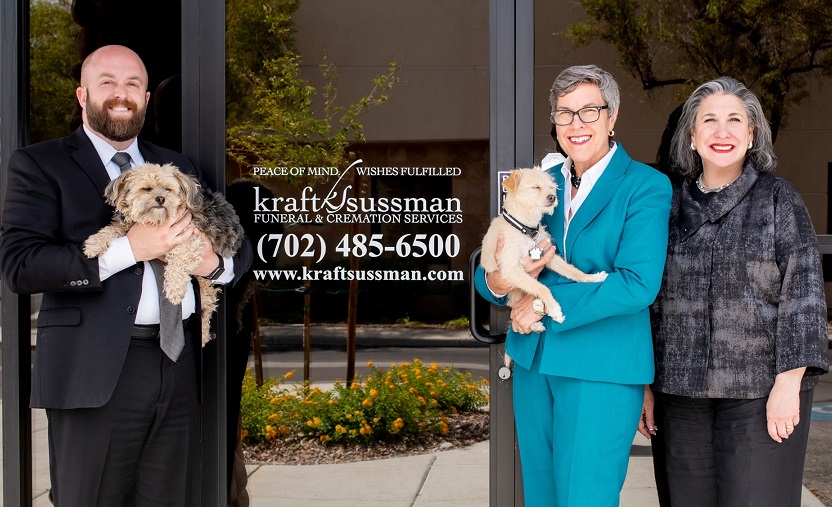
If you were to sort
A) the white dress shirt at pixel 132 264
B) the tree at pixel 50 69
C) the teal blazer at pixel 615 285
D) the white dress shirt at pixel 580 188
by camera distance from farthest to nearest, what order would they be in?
the tree at pixel 50 69 → the white dress shirt at pixel 580 188 → the white dress shirt at pixel 132 264 → the teal blazer at pixel 615 285

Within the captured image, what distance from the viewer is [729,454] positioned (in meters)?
2.75

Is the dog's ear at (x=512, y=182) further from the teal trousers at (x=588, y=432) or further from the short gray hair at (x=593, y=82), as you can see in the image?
the teal trousers at (x=588, y=432)

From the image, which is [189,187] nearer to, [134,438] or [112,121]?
[112,121]

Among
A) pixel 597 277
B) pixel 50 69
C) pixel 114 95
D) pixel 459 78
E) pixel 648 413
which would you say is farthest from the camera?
pixel 50 69

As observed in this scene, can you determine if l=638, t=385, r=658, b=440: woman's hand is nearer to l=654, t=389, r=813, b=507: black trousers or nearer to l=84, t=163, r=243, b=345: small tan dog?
l=654, t=389, r=813, b=507: black trousers

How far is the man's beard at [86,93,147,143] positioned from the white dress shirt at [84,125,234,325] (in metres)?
0.05

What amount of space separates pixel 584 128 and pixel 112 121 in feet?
5.85

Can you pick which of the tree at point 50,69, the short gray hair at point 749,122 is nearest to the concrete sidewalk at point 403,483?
the short gray hair at point 749,122

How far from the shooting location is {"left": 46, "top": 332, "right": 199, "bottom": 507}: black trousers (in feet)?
9.13

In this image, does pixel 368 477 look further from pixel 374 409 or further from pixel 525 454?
pixel 525 454

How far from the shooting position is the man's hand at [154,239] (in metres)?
2.77

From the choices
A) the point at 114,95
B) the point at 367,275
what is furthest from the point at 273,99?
the point at 367,275

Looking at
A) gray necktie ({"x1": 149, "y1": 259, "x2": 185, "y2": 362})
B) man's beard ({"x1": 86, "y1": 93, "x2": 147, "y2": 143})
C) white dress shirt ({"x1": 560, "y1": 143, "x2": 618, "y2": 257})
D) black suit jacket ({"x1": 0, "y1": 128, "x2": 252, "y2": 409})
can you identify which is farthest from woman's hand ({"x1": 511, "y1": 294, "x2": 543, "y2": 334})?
man's beard ({"x1": 86, "y1": 93, "x2": 147, "y2": 143})

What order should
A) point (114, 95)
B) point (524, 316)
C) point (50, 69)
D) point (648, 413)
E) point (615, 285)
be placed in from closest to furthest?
point (615, 285)
point (524, 316)
point (114, 95)
point (648, 413)
point (50, 69)
